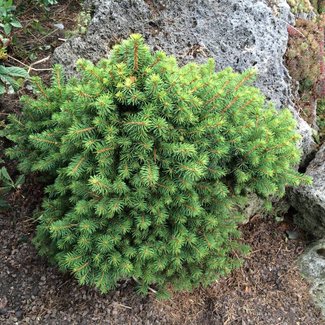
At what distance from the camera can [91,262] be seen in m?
2.47

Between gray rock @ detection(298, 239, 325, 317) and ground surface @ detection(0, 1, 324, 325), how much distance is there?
0.07 meters

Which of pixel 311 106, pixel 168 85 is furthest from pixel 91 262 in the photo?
pixel 311 106

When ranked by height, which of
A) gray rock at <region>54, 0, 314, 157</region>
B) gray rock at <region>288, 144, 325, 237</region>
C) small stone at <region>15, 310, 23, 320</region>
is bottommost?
small stone at <region>15, 310, 23, 320</region>

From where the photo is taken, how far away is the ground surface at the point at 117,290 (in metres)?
2.89

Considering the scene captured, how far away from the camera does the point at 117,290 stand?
10.1 feet

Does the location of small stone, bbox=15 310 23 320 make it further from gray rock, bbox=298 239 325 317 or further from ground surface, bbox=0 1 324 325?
gray rock, bbox=298 239 325 317

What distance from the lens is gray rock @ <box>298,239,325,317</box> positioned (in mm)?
3508

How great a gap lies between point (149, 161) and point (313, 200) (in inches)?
78.4

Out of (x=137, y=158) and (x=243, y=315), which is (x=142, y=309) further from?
(x=137, y=158)

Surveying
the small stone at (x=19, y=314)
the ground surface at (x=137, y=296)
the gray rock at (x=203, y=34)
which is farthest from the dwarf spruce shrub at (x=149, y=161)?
Result: the gray rock at (x=203, y=34)

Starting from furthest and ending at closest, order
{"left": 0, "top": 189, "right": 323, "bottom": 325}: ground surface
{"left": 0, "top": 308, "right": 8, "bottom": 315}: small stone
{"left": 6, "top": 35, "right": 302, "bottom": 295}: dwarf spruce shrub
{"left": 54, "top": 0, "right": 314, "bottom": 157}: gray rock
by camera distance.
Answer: {"left": 54, "top": 0, "right": 314, "bottom": 157}: gray rock, {"left": 0, "top": 189, "right": 323, "bottom": 325}: ground surface, {"left": 0, "top": 308, "right": 8, "bottom": 315}: small stone, {"left": 6, "top": 35, "right": 302, "bottom": 295}: dwarf spruce shrub

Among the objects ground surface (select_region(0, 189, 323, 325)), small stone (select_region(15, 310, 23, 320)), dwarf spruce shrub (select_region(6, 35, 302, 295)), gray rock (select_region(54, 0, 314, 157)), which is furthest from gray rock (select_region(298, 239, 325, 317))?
small stone (select_region(15, 310, 23, 320))

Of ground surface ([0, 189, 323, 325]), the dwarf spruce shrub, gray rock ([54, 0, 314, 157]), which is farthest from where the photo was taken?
gray rock ([54, 0, 314, 157])

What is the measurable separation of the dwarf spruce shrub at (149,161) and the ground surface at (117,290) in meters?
0.34
